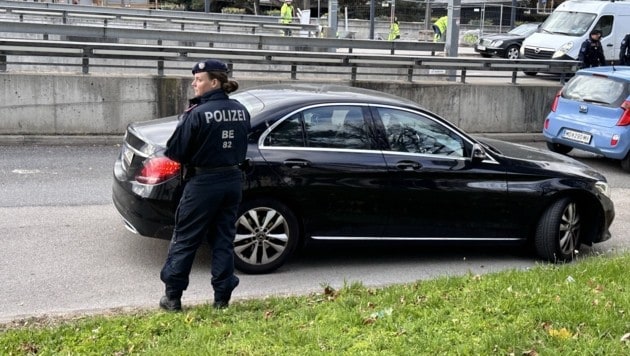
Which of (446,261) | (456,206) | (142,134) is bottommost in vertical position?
(446,261)

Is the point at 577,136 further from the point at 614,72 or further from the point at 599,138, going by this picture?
the point at 614,72

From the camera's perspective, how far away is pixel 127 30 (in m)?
21.5

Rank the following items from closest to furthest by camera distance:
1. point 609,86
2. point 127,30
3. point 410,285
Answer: point 410,285 → point 609,86 → point 127,30

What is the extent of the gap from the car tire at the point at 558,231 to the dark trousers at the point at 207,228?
11.3 feet

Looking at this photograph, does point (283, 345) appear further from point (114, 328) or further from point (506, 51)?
point (506, 51)

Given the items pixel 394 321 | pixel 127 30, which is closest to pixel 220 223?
pixel 394 321

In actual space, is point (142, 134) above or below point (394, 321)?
above

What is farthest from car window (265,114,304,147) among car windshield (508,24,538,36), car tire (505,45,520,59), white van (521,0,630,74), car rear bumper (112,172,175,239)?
car windshield (508,24,538,36)

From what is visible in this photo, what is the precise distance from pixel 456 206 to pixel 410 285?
1.48 m

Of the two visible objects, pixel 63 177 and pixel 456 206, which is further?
pixel 63 177

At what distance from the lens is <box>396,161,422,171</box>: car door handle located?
6.89 metres

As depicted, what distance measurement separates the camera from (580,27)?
927 inches

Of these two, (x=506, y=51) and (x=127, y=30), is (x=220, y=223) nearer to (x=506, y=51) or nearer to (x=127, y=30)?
(x=127, y=30)

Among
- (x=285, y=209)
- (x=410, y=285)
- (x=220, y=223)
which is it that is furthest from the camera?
(x=285, y=209)
